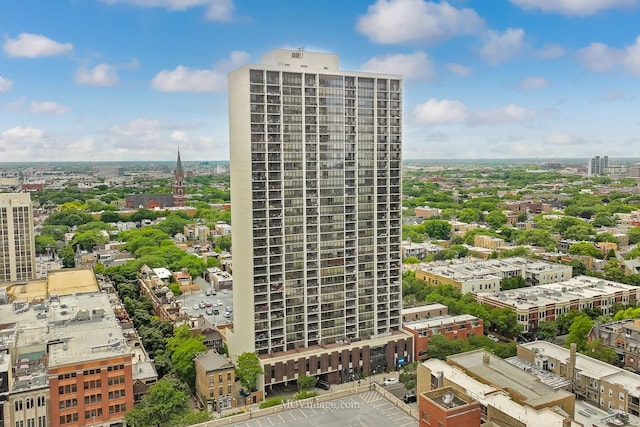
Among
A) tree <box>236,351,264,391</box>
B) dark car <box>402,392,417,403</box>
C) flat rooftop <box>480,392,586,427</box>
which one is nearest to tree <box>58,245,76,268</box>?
tree <box>236,351,264,391</box>

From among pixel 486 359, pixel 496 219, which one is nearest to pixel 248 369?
pixel 486 359

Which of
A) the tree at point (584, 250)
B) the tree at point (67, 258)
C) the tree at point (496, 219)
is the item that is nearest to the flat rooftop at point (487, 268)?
the tree at point (584, 250)

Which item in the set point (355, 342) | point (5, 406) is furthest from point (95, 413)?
point (355, 342)

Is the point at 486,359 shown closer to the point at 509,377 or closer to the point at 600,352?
the point at 509,377

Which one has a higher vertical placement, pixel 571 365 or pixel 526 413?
pixel 526 413

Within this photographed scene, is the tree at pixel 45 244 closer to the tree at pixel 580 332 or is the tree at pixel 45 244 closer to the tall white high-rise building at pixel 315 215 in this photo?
the tall white high-rise building at pixel 315 215
